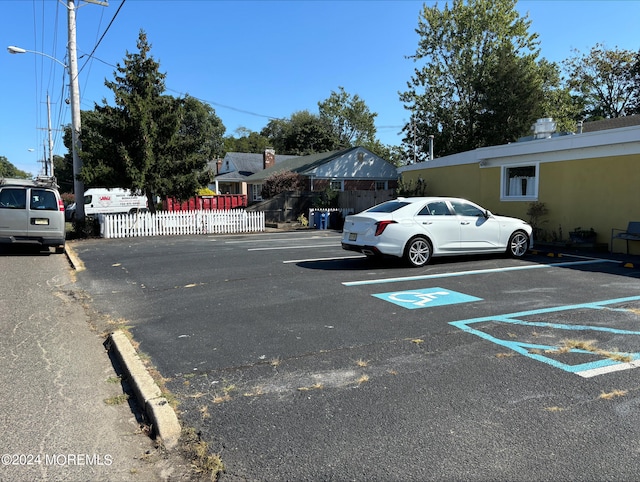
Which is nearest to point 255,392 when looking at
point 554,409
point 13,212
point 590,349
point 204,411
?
point 204,411

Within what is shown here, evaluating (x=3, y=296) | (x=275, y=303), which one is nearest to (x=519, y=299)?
(x=275, y=303)

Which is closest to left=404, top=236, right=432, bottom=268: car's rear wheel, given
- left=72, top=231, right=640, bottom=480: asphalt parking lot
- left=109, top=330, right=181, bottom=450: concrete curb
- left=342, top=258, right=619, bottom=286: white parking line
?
left=342, top=258, right=619, bottom=286: white parking line

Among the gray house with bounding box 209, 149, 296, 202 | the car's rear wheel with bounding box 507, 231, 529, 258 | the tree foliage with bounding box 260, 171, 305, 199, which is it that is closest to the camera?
the car's rear wheel with bounding box 507, 231, 529, 258

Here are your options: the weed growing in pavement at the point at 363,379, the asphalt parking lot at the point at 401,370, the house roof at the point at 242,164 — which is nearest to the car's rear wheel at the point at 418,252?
the asphalt parking lot at the point at 401,370

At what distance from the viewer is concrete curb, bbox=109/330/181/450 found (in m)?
3.30

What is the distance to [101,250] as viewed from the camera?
14555mm

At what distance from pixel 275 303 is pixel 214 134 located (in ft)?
197

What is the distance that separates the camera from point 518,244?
1156cm

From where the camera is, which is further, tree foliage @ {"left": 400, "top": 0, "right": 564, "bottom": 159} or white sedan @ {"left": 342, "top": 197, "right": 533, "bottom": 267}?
tree foliage @ {"left": 400, "top": 0, "right": 564, "bottom": 159}

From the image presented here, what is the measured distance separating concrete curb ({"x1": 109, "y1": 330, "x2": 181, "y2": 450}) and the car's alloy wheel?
6.46 m

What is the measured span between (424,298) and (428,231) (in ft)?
11.1

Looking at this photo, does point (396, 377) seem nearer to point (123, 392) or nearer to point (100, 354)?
point (123, 392)

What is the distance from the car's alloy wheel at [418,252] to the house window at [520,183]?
7.41 metres

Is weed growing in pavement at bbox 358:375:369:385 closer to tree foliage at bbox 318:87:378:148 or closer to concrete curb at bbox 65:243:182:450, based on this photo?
concrete curb at bbox 65:243:182:450
